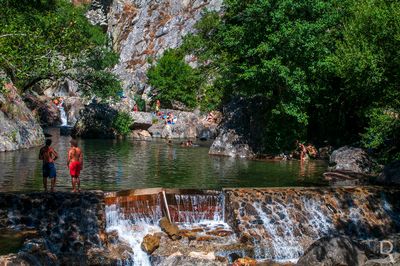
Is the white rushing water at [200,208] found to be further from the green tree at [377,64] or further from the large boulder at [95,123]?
the large boulder at [95,123]

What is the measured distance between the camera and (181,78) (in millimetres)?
79688

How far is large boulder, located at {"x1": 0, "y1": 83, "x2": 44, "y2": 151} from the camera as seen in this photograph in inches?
1389

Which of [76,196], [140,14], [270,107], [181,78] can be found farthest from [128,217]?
[140,14]

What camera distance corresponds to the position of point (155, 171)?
93.5 ft

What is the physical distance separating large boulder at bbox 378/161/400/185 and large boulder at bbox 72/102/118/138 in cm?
3240

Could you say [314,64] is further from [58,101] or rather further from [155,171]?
[58,101]

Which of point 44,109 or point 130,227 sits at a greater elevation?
point 44,109

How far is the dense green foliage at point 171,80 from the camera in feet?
255

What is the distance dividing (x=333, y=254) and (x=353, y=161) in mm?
16767

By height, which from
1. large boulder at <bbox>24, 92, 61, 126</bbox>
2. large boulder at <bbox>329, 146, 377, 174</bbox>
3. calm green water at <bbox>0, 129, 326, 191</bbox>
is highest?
large boulder at <bbox>24, 92, 61, 126</bbox>

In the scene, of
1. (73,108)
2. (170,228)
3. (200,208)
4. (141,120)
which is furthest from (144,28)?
(170,228)

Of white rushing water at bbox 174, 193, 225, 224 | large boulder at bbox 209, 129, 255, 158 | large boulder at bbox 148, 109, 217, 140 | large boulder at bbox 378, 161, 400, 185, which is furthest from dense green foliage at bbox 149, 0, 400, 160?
large boulder at bbox 148, 109, 217, 140

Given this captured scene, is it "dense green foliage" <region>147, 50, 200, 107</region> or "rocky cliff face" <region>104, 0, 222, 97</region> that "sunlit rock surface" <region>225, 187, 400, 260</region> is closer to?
"dense green foliage" <region>147, 50, 200, 107</region>

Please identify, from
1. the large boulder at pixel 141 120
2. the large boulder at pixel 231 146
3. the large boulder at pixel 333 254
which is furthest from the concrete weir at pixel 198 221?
the large boulder at pixel 141 120
